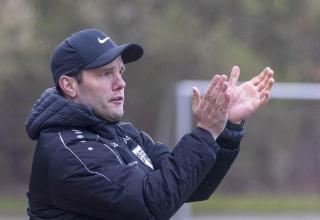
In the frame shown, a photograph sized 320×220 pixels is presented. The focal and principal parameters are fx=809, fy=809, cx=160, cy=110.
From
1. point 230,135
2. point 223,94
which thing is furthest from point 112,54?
point 230,135

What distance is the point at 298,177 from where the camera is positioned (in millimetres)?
7656

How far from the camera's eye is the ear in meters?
2.62

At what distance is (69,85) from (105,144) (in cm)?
24

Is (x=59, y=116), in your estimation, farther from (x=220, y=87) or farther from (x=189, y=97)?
(x=189, y=97)

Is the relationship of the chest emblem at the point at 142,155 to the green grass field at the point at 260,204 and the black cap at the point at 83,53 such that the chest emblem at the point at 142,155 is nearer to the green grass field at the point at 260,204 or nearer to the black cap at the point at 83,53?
the black cap at the point at 83,53

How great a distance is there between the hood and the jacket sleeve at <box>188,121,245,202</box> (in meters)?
0.44

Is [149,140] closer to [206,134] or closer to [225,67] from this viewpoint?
[206,134]

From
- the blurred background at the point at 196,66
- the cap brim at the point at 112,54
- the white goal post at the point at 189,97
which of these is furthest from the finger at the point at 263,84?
the blurred background at the point at 196,66

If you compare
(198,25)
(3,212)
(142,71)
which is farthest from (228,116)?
(198,25)

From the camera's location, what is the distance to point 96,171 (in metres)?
2.46

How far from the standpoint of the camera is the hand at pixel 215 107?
248 cm

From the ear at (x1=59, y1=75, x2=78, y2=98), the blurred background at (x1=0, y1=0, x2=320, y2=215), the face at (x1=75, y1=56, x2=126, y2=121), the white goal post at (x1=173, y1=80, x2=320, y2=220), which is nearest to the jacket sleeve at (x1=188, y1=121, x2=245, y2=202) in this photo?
the face at (x1=75, y1=56, x2=126, y2=121)

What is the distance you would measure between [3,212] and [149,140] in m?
6.61

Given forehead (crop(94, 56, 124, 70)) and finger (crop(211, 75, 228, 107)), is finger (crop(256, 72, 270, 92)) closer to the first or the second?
finger (crop(211, 75, 228, 107))
